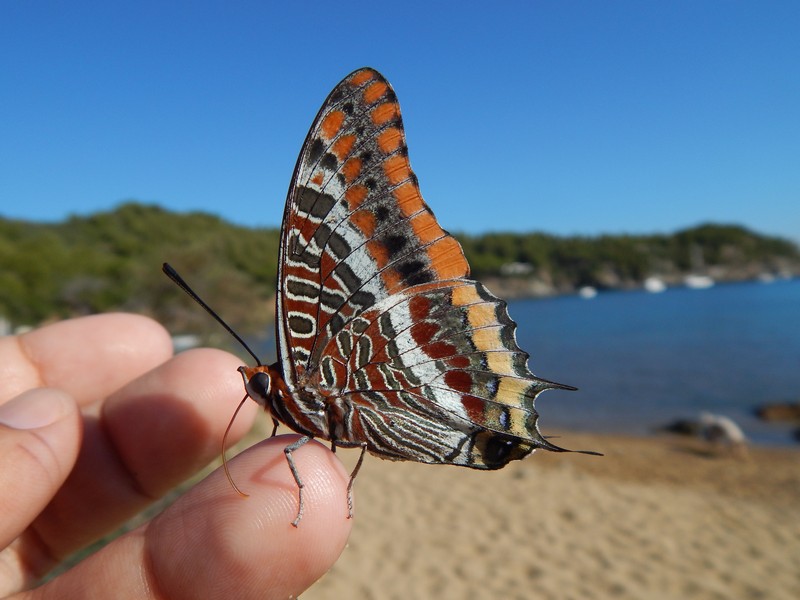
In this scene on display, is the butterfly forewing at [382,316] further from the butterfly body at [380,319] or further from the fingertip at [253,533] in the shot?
the fingertip at [253,533]

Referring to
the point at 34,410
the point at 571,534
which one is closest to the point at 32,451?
the point at 34,410

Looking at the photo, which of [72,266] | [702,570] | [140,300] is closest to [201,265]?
[140,300]

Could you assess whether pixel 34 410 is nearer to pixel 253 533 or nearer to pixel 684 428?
pixel 253 533

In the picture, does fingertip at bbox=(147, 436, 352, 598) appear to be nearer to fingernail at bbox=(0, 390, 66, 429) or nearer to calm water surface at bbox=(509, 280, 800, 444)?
fingernail at bbox=(0, 390, 66, 429)

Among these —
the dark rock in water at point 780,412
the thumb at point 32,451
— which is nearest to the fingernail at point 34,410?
the thumb at point 32,451

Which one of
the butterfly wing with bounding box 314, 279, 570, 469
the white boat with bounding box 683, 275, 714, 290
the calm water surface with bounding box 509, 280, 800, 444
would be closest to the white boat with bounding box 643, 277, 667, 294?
the white boat with bounding box 683, 275, 714, 290
